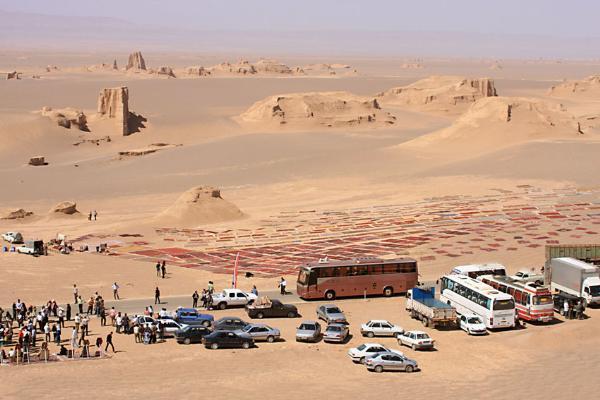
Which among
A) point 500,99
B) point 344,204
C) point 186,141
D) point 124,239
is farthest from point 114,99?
point 124,239

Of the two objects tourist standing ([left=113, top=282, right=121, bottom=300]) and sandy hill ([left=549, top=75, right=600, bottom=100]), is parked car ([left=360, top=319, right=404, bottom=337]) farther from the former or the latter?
sandy hill ([left=549, top=75, right=600, bottom=100])

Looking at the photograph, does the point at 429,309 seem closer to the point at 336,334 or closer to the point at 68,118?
the point at 336,334

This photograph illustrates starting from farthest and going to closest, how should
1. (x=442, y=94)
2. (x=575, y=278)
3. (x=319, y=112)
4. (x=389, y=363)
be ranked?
(x=442, y=94) < (x=319, y=112) < (x=575, y=278) < (x=389, y=363)

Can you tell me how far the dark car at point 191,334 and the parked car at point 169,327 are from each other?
2.41 feet

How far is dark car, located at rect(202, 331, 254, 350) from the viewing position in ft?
102

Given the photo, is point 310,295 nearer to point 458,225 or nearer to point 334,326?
point 334,326

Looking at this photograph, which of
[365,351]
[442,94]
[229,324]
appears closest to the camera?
[365,351]

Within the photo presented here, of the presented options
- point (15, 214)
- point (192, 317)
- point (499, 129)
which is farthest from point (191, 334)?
point (499, 129)

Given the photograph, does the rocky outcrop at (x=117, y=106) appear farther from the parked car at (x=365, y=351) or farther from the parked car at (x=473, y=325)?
the parked car at (x=365, y=351)

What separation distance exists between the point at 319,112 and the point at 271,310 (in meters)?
85.1

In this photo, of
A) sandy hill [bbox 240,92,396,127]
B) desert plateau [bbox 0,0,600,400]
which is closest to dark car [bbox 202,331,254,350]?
desert plateau [bbox 0,0,600,400]

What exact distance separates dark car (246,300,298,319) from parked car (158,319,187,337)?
12.3ft

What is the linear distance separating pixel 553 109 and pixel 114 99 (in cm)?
5309

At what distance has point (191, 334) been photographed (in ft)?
104
